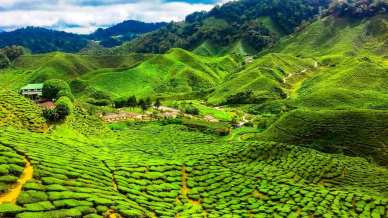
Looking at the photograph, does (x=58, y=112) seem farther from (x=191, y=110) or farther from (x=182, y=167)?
(x=191, y=110)

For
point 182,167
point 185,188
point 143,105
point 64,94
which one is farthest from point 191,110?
point 185,188

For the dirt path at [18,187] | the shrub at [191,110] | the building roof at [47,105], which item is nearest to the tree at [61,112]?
the building roof at [47,105]

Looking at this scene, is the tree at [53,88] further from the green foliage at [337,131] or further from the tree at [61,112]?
the green foliage at [337,131]

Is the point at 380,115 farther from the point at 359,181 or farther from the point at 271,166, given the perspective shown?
the point at 271,166

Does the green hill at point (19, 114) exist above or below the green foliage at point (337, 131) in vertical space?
above

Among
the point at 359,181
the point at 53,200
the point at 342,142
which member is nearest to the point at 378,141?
the point at 342,142

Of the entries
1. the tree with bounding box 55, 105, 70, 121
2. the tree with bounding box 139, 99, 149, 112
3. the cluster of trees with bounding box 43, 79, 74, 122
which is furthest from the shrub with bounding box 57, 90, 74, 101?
the tree with bounding box 139, 99, 149, 112
